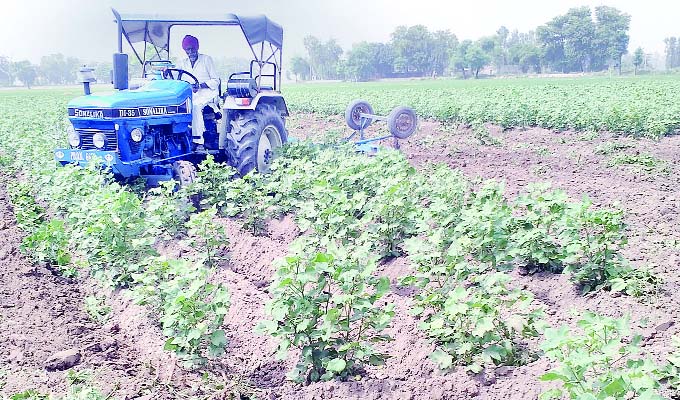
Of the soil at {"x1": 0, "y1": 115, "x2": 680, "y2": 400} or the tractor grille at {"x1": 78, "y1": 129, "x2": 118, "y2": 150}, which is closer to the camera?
the soil at {"x1": 0, "y1": 115, "x2": 680, "y2": 400}

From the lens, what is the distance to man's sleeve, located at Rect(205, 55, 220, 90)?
9297 mm

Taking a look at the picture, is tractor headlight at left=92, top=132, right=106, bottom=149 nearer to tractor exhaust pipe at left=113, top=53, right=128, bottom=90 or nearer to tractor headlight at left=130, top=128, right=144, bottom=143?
tractor headlight at left=130, top=128, right=144, bottom=143

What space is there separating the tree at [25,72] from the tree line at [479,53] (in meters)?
48.2

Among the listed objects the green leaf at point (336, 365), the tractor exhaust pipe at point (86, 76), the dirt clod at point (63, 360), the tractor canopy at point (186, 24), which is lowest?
the dirt clod at point (63, 360)

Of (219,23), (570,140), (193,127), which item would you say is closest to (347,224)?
(193,127)

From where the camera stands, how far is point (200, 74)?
9328 millimetres

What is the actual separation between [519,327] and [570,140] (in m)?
11.0

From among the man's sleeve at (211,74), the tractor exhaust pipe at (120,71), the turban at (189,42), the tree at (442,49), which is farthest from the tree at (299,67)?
the tractor exhaust pipe at (120,71)

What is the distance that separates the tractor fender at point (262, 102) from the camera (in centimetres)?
904

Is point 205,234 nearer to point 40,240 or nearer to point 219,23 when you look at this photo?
point 40,240

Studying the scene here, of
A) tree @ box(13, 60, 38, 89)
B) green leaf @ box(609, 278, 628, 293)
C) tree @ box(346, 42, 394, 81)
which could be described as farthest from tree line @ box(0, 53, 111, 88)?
green leaf @ box(609, 278, 628, 293)

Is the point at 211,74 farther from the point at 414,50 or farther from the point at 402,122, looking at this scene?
the point at 414,50

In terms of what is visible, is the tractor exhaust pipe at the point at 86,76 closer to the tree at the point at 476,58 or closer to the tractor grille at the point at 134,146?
the tractor grille at the point at 134,146

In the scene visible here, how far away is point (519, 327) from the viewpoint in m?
4.11
